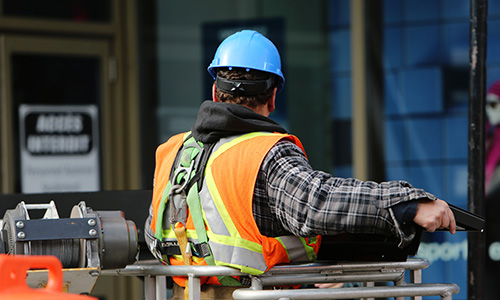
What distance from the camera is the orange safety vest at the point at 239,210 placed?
2.72 metres

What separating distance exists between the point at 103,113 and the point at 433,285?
15.2ft

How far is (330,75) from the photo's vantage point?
6.24 m

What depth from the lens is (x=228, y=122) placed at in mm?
2822

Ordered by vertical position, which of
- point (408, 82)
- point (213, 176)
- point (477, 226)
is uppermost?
point (408, 82)

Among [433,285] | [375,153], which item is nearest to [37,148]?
[375,153]

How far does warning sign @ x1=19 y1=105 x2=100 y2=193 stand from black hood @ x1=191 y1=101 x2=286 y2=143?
13.0 feet

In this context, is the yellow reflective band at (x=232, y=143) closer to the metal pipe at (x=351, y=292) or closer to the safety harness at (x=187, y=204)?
the safety harness at (x=187, y=204)

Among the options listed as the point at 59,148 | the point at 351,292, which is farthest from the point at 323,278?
the point at 59,148

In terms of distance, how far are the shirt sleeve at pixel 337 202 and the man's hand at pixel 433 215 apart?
0.03 metres

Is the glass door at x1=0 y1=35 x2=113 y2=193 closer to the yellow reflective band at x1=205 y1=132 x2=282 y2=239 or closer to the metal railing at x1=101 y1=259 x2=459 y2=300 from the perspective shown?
the metal railing at x1=101 y1=259 x2=459 y2=300

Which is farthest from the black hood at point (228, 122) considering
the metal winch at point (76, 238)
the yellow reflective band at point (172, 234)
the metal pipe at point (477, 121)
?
the metal pipe at point (477, 121)

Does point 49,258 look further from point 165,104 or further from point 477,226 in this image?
point 165,104

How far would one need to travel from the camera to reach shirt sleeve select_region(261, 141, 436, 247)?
2.53 metres

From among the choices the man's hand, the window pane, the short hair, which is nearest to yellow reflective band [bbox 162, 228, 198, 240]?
the short hair
